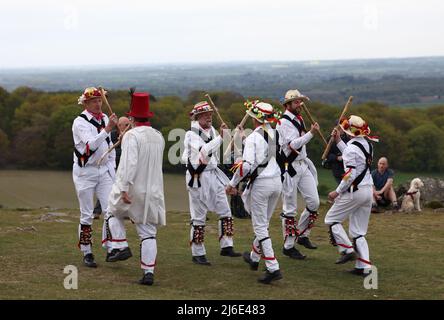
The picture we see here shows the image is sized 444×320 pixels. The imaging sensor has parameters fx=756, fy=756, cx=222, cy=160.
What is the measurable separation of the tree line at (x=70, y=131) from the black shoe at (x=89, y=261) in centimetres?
1907

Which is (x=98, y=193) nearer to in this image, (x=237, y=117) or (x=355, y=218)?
(x=355, y=218)

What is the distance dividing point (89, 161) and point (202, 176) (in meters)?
1.55

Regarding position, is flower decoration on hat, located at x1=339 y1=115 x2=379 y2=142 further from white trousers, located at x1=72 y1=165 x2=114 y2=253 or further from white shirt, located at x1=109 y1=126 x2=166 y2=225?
white trousers, located at x1=72 y1=165 x2=114 y2=253

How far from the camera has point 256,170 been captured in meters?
9.30

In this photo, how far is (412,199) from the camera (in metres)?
16.4

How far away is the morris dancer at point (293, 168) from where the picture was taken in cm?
1059

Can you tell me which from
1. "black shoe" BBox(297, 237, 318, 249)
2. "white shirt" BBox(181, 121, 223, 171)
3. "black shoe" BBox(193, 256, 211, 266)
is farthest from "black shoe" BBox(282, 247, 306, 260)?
"white shirt" BBox(181, 121, 223, 171)

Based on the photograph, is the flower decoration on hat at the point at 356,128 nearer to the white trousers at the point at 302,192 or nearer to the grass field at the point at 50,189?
the white trousers at the point at 302,192

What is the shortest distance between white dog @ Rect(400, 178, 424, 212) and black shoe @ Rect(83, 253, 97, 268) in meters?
8.24

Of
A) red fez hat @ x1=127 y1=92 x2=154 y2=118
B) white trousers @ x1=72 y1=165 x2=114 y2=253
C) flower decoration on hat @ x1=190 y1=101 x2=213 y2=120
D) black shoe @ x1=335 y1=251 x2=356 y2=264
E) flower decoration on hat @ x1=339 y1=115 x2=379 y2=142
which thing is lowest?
black shoe @ x1=335 y1=251 x2=356 y2=264

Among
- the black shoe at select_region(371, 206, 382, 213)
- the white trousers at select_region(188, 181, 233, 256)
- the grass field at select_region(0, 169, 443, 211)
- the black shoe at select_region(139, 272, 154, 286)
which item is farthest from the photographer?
the grass field at select_region(0, 169, 443, 211)

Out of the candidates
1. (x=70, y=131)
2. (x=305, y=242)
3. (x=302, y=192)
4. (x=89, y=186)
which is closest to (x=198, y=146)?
(x=89, y=186)

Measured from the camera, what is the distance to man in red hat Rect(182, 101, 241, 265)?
1018cm

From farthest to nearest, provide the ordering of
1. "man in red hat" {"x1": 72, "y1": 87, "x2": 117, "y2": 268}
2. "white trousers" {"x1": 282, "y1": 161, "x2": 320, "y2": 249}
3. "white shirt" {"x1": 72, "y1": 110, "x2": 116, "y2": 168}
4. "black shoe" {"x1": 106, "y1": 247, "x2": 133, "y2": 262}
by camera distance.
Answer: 1. "white trousers" {"x1": 282, "y1": 161, "x2": 320, "y2": 249}
2. "man in red hat" {"x1": 72, "y1": 87, "x2": 117, "y2": 268}
3. "white shirt" {"x1": 72, "y1": 110, "x2": 116, "y2": 168}
4. "black shoe" {"x1": 106, "y1": 247, "x2": 133, "y2": 262}
